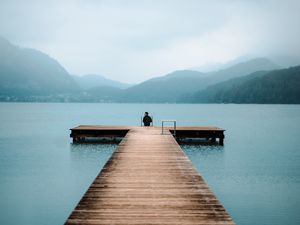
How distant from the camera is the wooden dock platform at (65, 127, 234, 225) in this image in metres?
7.18

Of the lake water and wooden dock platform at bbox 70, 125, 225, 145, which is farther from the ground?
wooden dock platform at bbox 70, 125, 225, 145

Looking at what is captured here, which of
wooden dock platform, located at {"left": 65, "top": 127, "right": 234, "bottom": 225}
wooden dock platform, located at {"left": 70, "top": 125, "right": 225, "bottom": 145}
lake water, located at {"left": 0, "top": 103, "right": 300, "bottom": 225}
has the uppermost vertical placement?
wooden dock platform, located at {"left": 65, "top": 127, "right": 234, "bottom": 225}

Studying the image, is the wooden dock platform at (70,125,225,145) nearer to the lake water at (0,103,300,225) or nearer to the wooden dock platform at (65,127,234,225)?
the lake water at (0,103,300,225)

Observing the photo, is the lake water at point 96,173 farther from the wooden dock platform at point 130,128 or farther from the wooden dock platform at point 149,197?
the wooden dock platform at point 149,197

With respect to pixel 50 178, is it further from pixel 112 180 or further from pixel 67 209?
pixel 112 180

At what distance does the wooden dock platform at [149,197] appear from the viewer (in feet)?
23.5

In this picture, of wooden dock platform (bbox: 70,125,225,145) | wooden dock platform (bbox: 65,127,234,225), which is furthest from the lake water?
wooden dock platform (bbox: 65,127,234,225)

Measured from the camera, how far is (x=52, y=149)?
116 feet

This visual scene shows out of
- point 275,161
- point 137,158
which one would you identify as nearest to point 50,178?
point 137,158

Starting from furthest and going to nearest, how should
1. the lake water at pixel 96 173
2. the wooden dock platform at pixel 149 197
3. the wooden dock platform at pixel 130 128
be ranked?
the wooden dock platform at pixel 130 128 < the lake water at pixel 96 173 < the wooden dock platform at pixel 149 197

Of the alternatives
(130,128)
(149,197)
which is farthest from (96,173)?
(149,197)

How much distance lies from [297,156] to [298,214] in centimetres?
1990

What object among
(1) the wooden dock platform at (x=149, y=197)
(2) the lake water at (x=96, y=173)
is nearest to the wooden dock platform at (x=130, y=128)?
(2) the lake water at (x=96, y=173)

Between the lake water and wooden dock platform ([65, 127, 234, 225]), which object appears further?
the lake water
